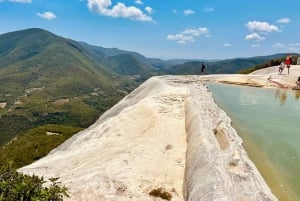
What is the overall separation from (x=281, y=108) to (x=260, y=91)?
8779mm

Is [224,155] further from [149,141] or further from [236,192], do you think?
[149,141]

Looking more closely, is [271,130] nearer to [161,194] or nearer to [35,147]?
[161,194]

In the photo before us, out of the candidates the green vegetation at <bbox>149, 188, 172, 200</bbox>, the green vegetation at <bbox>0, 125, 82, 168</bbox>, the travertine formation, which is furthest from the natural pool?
the green vegetation at <bbox>0, 125, 82, 168</bbox>

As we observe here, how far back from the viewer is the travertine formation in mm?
10969

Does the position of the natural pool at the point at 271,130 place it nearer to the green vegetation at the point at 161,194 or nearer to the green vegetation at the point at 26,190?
the green vegetation at the point at 161,194

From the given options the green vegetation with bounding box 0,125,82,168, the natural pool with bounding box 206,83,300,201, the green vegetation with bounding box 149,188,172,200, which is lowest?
the green vegetation with bounding box 0,125,82,168

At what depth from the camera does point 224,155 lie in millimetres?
12711

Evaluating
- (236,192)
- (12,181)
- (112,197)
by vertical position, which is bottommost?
(112,197)

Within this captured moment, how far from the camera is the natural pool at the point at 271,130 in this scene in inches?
499

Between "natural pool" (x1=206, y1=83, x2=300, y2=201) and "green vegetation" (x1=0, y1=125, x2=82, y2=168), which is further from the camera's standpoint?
"green vegetation" (x1=0, y1=125, x2=82, y2=168)

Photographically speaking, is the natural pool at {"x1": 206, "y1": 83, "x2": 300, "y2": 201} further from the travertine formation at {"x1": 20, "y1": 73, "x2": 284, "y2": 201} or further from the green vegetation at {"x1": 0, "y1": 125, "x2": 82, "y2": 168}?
the green vegetation at {"x1": 0, "y1": 125, "x2": 82, "y2": 168}

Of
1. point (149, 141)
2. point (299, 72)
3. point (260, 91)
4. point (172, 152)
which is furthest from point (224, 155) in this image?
point (299, 72)

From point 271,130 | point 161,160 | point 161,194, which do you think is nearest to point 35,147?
point 271,130

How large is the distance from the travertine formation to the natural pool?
1.19 m
